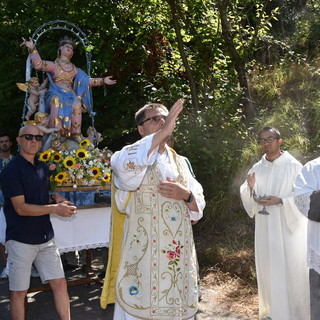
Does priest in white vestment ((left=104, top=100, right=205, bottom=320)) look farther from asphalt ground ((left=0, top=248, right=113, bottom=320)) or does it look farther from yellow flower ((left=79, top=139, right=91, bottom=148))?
yellow flower ((left=79, top=139, right=91, bottom=148))

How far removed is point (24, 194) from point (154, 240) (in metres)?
1.33

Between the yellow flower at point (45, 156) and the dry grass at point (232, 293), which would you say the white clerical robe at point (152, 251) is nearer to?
the dry grass at point (232, 293)

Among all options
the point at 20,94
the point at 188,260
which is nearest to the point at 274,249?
the point at 188,260

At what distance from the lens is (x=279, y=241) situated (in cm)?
521

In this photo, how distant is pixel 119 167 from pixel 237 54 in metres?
6.92

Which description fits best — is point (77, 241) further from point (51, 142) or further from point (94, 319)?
point (51, 142)

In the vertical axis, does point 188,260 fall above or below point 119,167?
below

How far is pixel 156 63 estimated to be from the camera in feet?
37.2

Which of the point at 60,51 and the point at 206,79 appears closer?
the point at 60,51

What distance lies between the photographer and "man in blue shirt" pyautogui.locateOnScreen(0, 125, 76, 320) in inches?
171

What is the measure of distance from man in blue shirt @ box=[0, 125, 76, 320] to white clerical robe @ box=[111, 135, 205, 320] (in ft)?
2.71

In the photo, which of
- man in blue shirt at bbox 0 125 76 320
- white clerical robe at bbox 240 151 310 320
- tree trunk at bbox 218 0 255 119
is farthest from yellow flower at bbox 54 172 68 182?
tree trunk at bbox 218 0 255 119

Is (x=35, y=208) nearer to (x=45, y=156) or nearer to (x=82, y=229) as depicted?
(x=82, y=229)

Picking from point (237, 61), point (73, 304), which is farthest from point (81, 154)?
point (237, 61)
